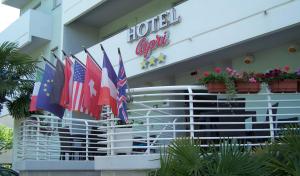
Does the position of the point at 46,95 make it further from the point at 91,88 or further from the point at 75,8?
the point at 75,8

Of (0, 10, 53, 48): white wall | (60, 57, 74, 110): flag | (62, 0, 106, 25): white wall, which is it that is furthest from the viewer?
(0, 10, 53, 48): white wall

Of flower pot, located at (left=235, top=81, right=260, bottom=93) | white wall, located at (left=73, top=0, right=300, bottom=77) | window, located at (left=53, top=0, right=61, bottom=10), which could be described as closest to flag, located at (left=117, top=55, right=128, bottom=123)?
flower pot, located at (left=235, top=81, right=260, bottom=93)

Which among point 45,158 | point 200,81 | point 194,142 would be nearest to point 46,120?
point 45,158

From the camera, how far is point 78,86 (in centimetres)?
Answer: 954

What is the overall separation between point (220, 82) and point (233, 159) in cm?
207

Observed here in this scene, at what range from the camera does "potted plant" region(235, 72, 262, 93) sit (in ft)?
27.4

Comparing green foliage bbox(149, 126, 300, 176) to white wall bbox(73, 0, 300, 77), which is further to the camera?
white wall bbox(73, 0, 300, 77)

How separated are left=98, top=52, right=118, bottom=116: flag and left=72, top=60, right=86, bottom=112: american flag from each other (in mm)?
943

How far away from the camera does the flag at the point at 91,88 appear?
936cm

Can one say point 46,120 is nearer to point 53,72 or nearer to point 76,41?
point 53,72

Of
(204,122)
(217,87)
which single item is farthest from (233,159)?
(217,87)

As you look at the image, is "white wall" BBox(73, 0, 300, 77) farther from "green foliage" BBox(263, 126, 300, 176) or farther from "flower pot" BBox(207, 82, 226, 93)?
"green foliage" BBox(263, 126, 300, 176)

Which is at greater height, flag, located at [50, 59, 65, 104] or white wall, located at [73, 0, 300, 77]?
white wall, located at [73, 0, 300, 77]

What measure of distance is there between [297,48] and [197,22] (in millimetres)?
2877
